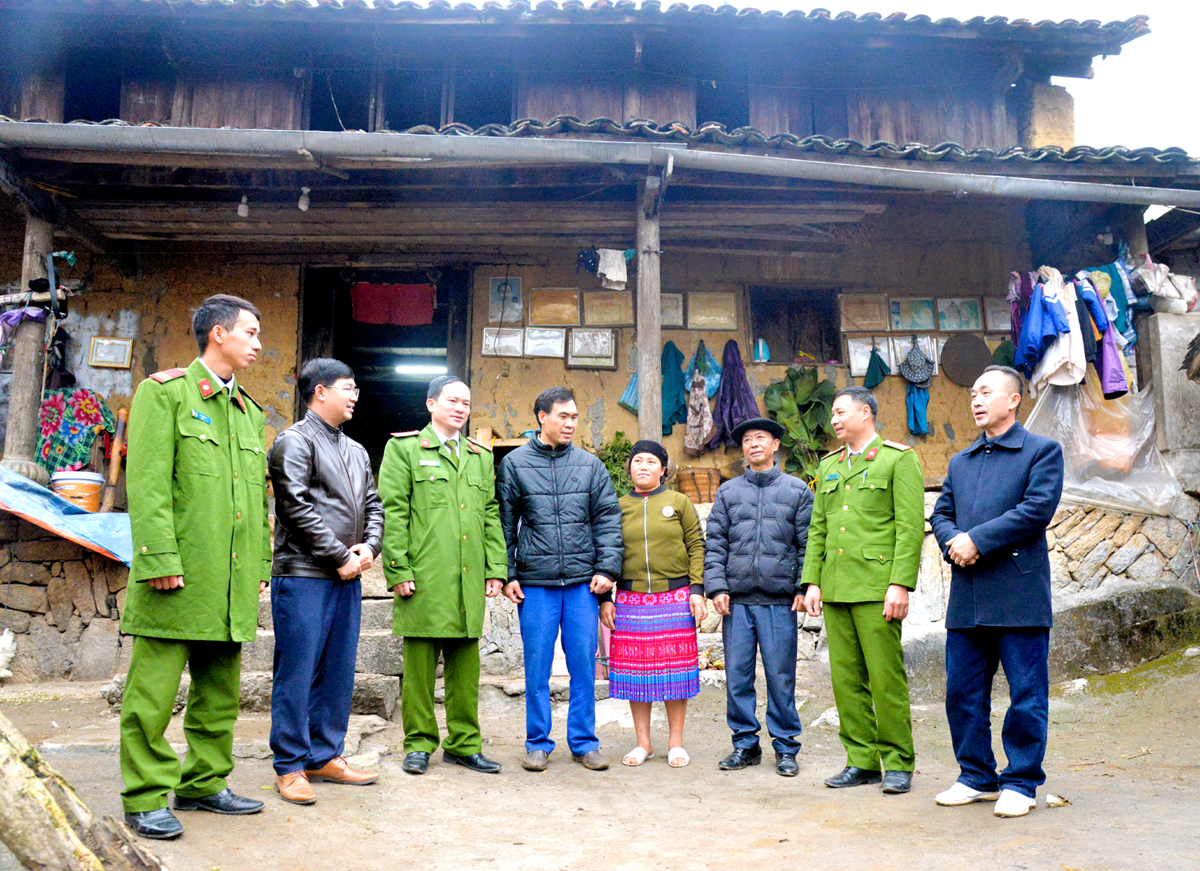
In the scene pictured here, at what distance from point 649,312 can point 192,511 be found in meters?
4.45

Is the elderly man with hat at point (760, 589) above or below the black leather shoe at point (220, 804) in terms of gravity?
above

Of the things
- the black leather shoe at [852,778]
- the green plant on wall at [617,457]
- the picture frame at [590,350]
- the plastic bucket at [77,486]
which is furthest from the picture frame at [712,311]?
the black leather shoe at [852,778]

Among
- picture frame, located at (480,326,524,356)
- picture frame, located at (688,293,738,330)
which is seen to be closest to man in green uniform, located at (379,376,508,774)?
picture frame, located at (480,326,524,356)

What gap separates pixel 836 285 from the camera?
920cm

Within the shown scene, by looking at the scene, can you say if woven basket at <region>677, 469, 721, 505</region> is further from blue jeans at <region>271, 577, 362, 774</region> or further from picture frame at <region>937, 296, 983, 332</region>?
blue jeans at <region>271, 577, 362, 774</region>

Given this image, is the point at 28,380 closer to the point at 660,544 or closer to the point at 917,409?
the point at 660,544

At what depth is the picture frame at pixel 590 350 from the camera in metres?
8.76

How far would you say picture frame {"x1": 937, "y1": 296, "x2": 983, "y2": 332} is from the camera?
9.12m

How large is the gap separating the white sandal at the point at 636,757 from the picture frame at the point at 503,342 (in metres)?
4.93

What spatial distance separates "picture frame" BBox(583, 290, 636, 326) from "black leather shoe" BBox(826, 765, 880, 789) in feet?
18.2

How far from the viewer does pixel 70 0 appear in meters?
7.98

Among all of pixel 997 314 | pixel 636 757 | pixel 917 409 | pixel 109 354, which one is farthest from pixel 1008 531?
pixel 109 354

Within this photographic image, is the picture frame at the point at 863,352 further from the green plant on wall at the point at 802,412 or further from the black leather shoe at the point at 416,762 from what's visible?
the black leather shoe at the point at 416,762

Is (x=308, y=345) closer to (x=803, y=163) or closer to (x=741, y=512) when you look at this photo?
(x=803, y=163)
